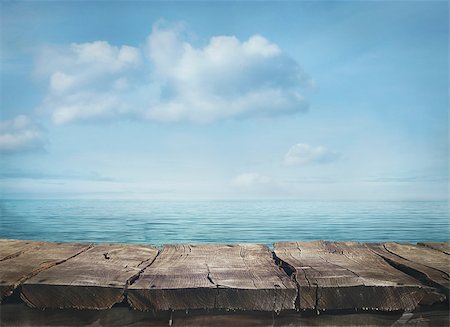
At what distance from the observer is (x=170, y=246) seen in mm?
3748

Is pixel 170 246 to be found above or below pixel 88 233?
above

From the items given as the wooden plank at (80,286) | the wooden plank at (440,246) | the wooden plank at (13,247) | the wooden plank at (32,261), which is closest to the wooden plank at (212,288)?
the wooden plank at (80,286)

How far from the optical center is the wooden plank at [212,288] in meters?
2.35

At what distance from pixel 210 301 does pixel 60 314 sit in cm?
97

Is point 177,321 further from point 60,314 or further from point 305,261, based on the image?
point 305,261

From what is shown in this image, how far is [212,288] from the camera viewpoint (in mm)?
2350

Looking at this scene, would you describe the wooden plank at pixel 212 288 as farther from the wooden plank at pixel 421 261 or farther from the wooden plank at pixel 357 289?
the wooden plank at pixel 421 261

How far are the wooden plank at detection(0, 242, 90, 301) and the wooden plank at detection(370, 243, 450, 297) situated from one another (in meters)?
2.68

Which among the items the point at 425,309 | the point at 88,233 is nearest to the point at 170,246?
the point at 425,309

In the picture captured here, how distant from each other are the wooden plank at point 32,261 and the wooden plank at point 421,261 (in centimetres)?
268

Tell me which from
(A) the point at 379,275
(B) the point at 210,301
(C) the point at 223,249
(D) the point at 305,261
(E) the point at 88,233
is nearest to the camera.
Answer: (B) the point at 210,301

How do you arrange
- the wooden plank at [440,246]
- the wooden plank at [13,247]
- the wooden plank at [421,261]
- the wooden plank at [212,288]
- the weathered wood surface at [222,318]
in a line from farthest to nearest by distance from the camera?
the wooden plank at [440,246], the wooden plank at [13,247], the wooden plank at [421,261], the weathered wood surface at [222,318], the wooden plank at [212,288]

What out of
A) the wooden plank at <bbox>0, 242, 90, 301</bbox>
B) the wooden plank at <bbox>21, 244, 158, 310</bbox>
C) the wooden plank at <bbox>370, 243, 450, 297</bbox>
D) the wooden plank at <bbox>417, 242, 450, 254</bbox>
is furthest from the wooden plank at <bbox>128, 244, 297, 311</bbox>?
the wooden plank at <bbox>417, 242, 450, 254</bbox>

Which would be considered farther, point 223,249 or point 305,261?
point 223,249
